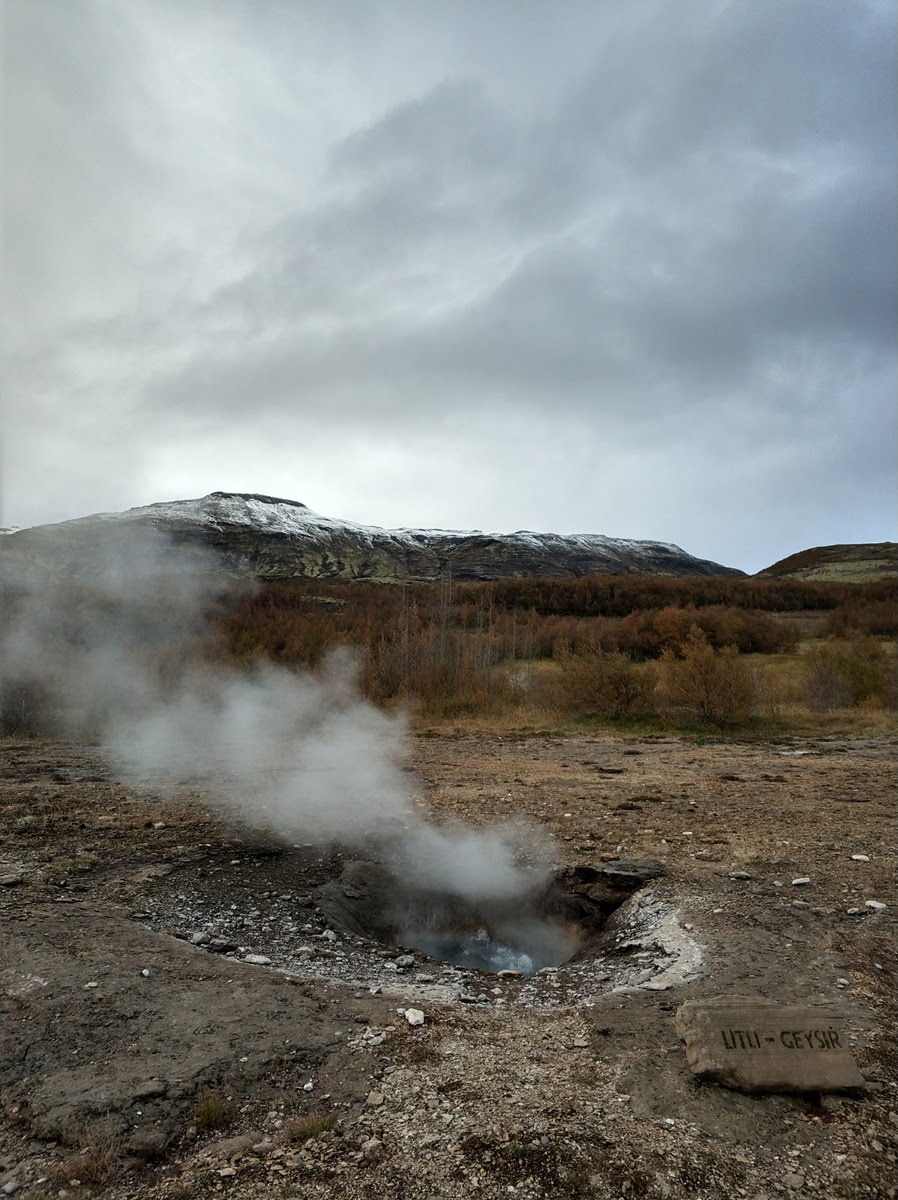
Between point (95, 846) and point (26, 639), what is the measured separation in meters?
9.90

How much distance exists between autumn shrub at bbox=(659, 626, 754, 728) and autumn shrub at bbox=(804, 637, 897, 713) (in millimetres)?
4045

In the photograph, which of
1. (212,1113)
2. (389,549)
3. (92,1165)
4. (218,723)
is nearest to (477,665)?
(218,723)

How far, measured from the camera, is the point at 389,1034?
161 inches

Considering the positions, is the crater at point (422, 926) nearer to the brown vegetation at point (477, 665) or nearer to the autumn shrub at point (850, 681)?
the brown vegetation at point (477, 665)

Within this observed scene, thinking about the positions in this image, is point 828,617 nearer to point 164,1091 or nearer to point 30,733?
point 30,733

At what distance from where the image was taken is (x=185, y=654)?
1819 centimetres

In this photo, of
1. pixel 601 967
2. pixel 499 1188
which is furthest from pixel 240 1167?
pixel 601 967

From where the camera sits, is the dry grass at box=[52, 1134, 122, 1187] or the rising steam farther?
the rising steam

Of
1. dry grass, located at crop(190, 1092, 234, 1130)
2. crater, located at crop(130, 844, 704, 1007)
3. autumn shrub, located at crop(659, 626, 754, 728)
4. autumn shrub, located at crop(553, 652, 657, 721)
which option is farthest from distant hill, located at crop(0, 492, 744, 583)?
dry grass, located at crop(190, 1092, 234, 1130)

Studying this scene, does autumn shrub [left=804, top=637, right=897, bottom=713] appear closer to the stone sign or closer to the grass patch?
the stone sign

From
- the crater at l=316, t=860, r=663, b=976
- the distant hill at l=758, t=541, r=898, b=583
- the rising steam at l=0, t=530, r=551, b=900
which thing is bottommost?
the crater at l=316, t=860, r=663, b=976

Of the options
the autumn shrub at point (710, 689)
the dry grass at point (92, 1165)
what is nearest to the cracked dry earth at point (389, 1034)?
the dry grass at point (92, 1165)

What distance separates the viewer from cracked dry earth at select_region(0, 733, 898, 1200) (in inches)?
117

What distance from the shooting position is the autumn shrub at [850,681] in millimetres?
24219
